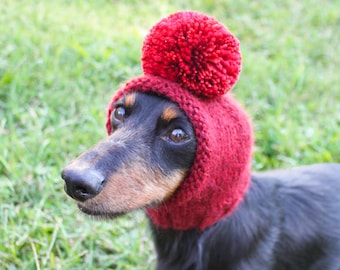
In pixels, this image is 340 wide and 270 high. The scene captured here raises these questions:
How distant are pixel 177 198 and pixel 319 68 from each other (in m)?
3.42

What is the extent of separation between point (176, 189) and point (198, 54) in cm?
60

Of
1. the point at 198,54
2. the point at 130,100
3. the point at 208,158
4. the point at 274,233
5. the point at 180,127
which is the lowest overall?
the point at 274,233

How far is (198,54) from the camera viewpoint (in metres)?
2.21

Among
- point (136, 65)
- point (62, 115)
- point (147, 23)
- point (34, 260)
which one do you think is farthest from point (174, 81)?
point (147, 23)

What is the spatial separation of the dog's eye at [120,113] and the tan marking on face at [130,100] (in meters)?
0.04

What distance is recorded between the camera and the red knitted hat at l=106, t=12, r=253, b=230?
220 centimetres

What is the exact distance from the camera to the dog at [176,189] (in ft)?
6.86

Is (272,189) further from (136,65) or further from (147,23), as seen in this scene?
(147,23)

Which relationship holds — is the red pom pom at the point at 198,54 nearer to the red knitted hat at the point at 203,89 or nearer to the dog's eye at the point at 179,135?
the red knitted hat at the point at 203,89

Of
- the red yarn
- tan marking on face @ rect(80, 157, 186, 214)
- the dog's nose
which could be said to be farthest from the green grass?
the dog's nose

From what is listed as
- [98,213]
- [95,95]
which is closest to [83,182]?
[98,213]

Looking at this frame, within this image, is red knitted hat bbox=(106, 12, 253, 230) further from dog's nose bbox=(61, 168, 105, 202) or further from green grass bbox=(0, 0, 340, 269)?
green grass bbox=(0, 0, 340, 269)

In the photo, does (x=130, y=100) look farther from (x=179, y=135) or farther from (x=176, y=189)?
(x=176, y=189)

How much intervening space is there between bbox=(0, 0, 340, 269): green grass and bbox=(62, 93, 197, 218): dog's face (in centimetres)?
79
